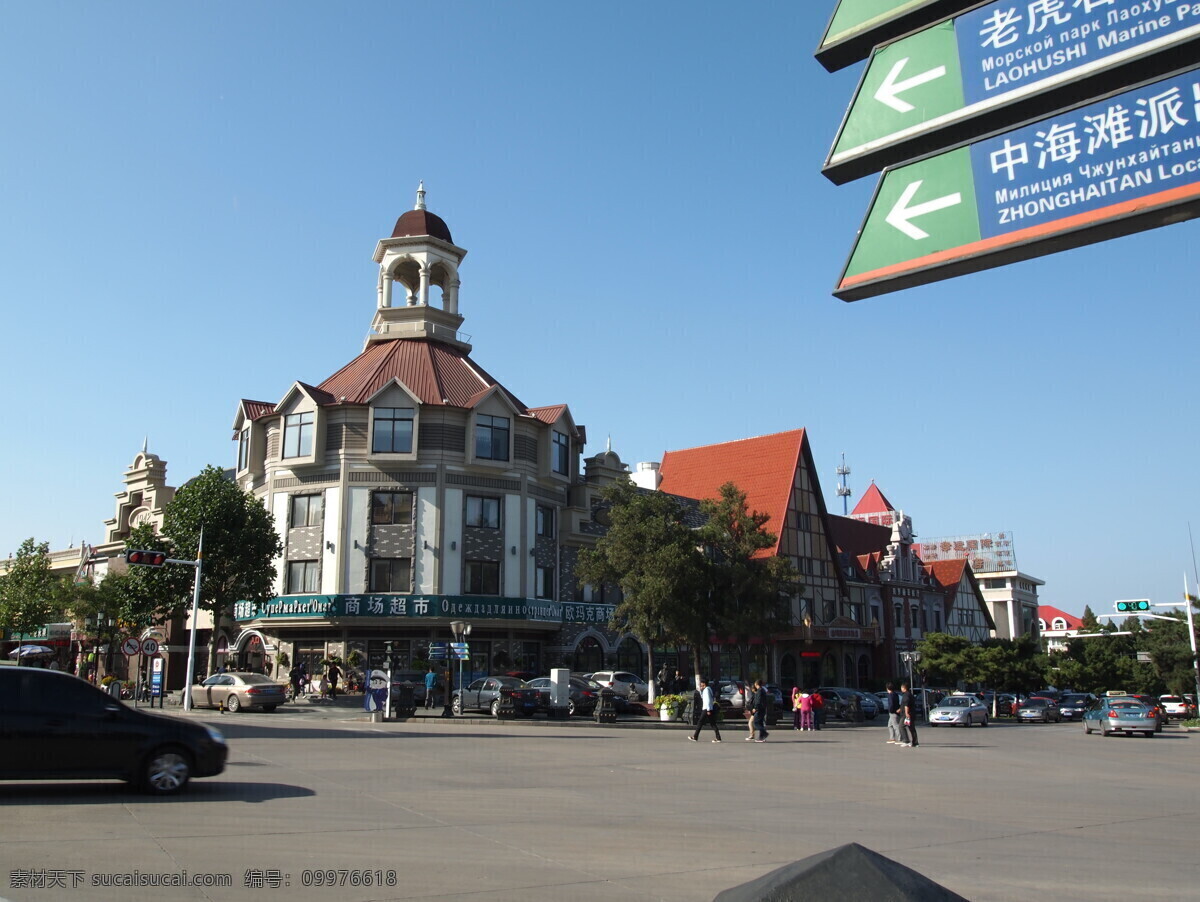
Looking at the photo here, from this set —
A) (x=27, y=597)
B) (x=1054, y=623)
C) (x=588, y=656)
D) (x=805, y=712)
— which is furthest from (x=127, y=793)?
(x=1054, y=623)

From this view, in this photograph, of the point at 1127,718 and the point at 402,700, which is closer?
the point at 402,700

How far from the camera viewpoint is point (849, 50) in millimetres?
6430

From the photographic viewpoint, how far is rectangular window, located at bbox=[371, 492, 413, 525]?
1829 inches

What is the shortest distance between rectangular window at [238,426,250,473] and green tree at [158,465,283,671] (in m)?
7.98

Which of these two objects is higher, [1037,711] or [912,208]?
[912,208]

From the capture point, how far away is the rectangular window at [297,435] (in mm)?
47281

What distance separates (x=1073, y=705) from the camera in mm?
54156

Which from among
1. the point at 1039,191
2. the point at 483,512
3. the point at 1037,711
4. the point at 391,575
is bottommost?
the point at 1037,711

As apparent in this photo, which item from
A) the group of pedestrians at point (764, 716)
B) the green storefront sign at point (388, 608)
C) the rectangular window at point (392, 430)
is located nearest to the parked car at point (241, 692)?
the green storefront sign at point (388, 608)

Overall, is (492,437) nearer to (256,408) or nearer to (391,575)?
(391,575)

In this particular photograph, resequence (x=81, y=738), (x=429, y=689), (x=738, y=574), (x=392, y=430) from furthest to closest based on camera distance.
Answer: (x=392, y=430), (x=738, y=574), (x=429, y=689), (x=81, y=738)

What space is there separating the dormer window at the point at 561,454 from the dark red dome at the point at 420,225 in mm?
12645

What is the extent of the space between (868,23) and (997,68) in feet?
3.05

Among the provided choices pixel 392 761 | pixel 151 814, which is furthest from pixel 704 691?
pixel 151 814
